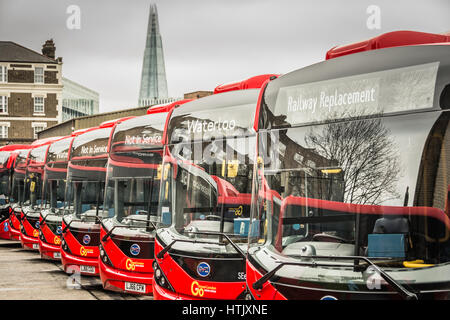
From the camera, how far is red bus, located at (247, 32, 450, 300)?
15.2 feet

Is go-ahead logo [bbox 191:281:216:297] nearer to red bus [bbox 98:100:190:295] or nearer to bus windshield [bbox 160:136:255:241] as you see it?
bus windshield [bbox 160:136:255:241]

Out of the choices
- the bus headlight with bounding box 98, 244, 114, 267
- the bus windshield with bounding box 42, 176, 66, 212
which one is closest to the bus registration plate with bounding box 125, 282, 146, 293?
the bus headlight with bounding box 98, 244, 114, 267

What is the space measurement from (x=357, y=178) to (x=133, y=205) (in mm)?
5713

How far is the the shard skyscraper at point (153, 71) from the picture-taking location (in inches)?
3739

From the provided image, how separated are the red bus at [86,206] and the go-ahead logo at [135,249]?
2631 millimetres

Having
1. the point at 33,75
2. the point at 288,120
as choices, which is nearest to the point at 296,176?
the point at 288,120

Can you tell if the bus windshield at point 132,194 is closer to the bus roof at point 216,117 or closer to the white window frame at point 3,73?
the bus roof at point 216,117

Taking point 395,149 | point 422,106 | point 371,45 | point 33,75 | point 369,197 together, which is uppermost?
point 33,75

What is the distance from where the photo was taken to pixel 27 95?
58.8 meters

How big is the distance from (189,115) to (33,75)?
2118 inches

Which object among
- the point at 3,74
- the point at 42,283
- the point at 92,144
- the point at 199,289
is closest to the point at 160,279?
the point at 199,289

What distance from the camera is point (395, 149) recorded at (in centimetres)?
488

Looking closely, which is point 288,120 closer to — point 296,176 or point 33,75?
point 296,176

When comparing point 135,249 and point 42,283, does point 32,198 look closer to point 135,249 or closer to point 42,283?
point 42,283
